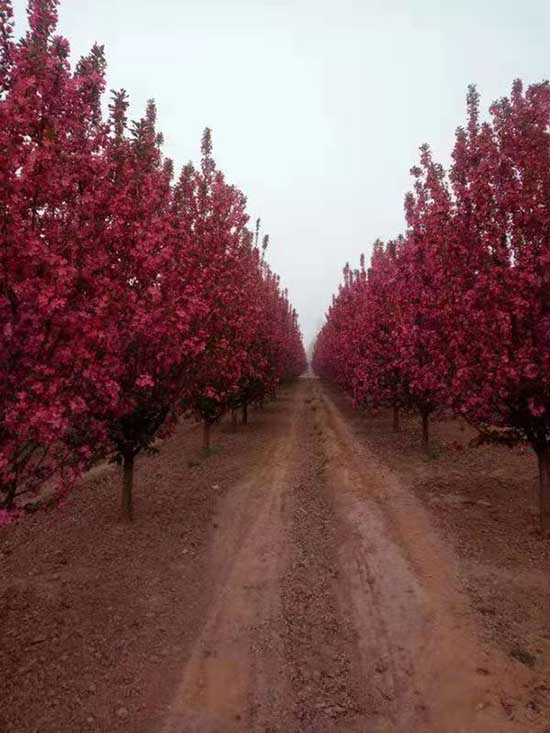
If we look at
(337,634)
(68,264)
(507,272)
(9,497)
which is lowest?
(337,634)

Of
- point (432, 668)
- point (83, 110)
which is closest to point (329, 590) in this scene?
point (432, 668)

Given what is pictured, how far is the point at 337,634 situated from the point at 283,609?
1.22 meters

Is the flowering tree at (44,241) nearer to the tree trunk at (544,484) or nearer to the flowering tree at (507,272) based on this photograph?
the flowering tree at (507,272)

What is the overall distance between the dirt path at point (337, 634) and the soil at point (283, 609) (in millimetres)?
30

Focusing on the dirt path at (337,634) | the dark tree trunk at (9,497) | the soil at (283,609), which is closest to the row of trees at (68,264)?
the dark tree trunk at (9,497)

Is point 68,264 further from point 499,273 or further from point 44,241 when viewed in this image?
point 499,273

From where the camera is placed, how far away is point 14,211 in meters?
6.13

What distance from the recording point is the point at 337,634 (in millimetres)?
8547

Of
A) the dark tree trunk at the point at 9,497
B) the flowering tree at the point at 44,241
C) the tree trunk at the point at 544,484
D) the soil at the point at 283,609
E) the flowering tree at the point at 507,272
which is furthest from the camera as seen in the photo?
the tree trunk at the point at 544,484

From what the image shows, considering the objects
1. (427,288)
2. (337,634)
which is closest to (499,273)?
(427,288)

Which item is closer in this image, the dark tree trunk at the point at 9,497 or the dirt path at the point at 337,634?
Answer: the dirt path at the point at 337,634

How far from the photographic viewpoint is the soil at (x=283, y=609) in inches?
269

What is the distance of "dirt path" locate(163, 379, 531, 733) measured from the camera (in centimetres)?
672

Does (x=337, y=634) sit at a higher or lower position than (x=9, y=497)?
lower
